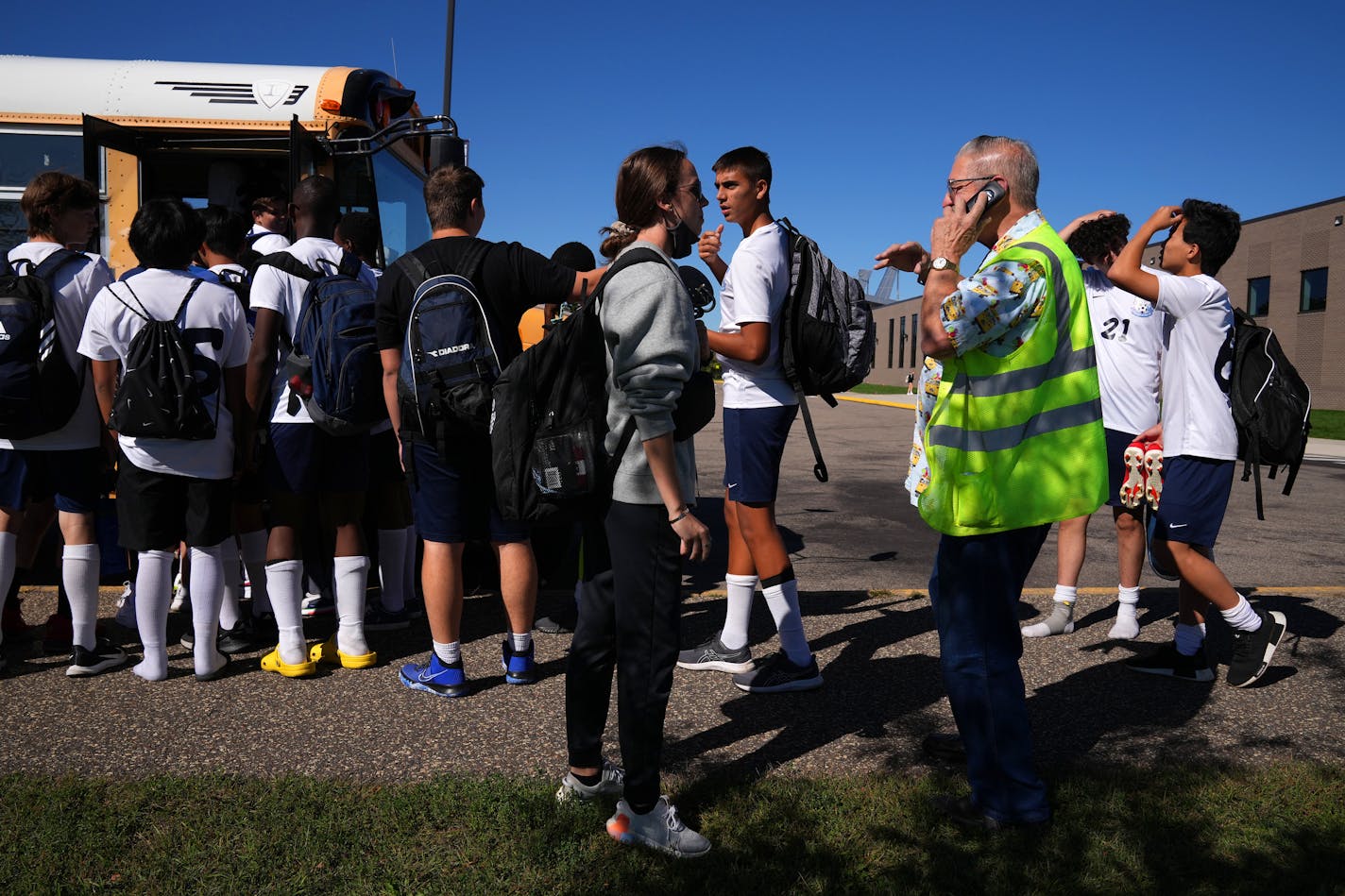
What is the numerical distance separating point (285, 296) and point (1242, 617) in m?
4.52

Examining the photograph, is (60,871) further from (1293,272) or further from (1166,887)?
(1293,272)

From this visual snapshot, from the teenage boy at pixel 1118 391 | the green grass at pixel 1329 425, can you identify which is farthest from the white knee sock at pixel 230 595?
the green grass at pixel 1329 425

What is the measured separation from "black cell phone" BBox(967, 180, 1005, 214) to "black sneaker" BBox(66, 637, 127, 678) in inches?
164

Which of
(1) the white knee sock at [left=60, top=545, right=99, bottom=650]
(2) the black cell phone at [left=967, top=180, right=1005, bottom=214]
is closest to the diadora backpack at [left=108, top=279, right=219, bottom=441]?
(1) the white knee sock at [left=60, top=545, right=99, bottom=650]

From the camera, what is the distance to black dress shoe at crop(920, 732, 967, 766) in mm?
3545

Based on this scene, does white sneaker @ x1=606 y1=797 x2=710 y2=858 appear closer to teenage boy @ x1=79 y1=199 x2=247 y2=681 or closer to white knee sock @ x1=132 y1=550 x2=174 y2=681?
teenage boy @ x1=79 y1=199 x2=247 y2=681

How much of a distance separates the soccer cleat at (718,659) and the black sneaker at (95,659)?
261cm

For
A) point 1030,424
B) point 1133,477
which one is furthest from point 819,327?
point 1133,477

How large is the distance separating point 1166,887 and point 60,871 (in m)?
3.09

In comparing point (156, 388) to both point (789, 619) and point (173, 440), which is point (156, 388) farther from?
point (789, 619)

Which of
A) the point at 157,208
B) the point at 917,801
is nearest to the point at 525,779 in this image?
the point at 917,801

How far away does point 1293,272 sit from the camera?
119 ft

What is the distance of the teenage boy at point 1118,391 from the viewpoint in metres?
4.91

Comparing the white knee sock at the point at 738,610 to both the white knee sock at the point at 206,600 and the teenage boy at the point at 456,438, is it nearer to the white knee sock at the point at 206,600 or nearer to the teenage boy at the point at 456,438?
the teenage boy at the point at 456,438
